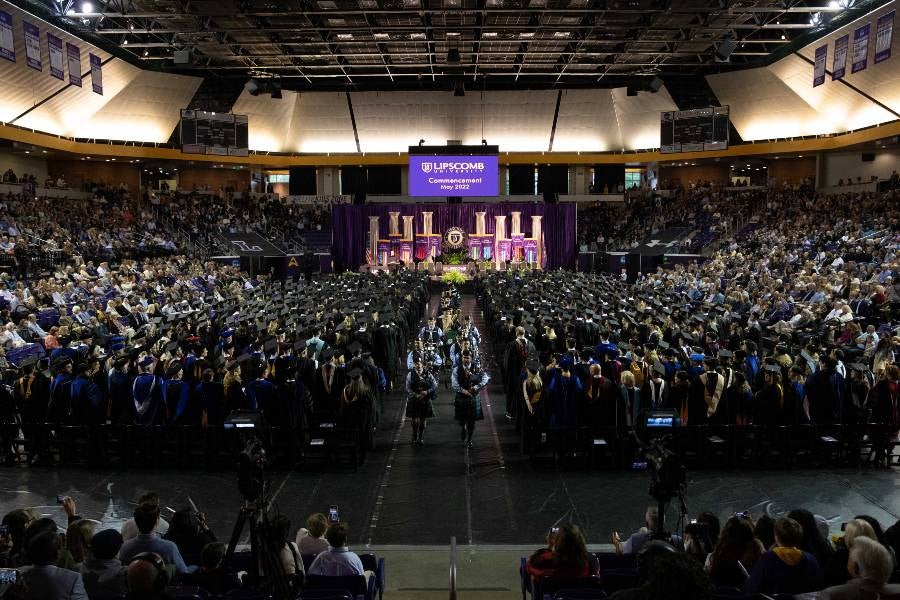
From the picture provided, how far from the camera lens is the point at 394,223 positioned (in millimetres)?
37406

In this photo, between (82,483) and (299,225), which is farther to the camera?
(299,225)

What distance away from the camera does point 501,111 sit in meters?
41.7

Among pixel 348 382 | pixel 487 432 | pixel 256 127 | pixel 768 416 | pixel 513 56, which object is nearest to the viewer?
pixel 768 416

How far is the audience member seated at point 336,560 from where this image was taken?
465 cm

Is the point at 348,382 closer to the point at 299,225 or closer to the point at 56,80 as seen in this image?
the point at 56,80

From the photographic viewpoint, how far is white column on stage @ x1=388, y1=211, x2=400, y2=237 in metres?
37.4

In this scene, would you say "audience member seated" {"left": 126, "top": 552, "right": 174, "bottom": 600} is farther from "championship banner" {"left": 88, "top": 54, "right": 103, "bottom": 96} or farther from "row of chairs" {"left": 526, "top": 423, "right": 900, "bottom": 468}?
"championship banner" {"left": 88, "top": 54, "right": 103, "bottom": 96}

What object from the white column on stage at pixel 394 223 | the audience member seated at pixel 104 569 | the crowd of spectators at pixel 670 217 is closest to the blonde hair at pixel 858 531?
the audience member seated at pixel 104 569

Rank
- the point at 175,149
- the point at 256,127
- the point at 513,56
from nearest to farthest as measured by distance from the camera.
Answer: the point at 513,56 → the point at 175,149 → the point at 256,127

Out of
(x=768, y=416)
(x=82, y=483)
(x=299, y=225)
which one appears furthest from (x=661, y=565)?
(x=299, y=225)

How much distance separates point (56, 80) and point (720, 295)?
83.3 ft

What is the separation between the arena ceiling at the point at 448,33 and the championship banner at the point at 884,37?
89 cm

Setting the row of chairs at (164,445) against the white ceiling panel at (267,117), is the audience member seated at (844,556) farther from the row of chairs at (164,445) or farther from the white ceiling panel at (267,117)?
the white ceiling panel at (267,117)

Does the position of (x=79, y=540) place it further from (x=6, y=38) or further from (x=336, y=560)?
(x=6, y=38)
